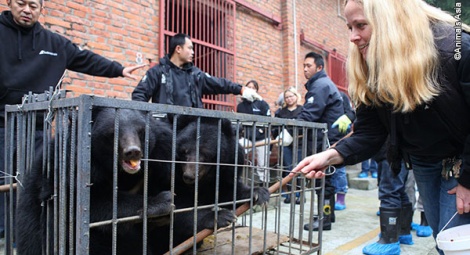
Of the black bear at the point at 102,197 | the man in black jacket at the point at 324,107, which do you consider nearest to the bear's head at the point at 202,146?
the black bear at the point at 102,197

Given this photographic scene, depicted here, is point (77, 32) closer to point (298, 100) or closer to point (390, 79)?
point (298, 100)

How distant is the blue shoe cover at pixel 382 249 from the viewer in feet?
11.8

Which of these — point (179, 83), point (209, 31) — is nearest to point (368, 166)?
point (209, 31)

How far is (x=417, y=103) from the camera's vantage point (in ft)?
5.84

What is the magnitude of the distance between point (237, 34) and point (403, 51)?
21.4 ft

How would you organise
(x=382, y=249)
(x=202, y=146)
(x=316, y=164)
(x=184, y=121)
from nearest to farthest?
(x=316, y=164) < (x=202, y=146) < (x=184, y=121) < (x=382, y=249)

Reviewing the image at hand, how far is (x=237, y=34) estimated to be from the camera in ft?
26.2

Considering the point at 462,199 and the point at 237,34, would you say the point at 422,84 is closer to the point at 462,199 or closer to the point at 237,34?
the point at 462,199

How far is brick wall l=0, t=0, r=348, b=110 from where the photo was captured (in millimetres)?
5191

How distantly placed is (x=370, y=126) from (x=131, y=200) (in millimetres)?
1519

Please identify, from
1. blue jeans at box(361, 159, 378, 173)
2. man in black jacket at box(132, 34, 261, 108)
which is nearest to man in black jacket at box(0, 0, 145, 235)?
man in black jacket at box(132, 34, 261, 108)

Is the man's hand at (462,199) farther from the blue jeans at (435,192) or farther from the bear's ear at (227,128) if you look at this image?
the bear's ear at (227,128)

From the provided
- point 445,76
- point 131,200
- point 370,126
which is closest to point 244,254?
point 131,200

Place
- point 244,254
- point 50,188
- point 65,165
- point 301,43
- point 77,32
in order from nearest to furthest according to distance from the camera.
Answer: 1. point 65,165
2. point 50,188
3. point 244,254
4. point 77,32
5. point 301,43
